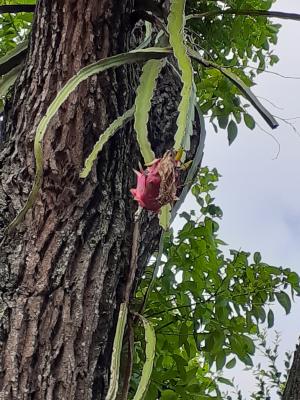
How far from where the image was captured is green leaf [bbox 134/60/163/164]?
0.66m

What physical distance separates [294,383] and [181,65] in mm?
769

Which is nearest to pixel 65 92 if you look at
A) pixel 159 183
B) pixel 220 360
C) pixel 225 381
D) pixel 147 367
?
pixel 159 183

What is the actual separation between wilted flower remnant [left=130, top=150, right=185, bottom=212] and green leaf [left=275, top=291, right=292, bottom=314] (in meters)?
0.81

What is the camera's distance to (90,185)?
0.73m

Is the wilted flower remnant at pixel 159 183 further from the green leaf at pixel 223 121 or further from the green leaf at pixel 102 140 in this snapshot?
the green leaf at pixel 223 121

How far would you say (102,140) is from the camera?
67 cm

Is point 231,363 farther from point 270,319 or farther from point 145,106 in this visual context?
point 145,106

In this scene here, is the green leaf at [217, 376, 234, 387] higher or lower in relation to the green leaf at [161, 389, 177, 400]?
higher

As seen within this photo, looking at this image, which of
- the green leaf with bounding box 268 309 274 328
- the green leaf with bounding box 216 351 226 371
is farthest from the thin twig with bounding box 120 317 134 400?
the green leaf with bounding box 268 309 274 328

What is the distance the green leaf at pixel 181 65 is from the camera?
1.94ft

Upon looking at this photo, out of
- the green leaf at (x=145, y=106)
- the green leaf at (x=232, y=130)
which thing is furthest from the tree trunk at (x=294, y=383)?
the green leaf at (x=145, y=106)

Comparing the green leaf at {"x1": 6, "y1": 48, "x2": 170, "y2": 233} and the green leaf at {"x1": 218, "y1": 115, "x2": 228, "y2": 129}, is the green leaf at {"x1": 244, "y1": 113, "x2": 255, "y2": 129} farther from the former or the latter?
the green leaf at {"x1": 6, "y1": 48, "x2": 170, "y2": 233}

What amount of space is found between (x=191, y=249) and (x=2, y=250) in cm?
68

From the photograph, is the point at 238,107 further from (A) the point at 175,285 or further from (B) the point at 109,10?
(B) the point at 109,10
